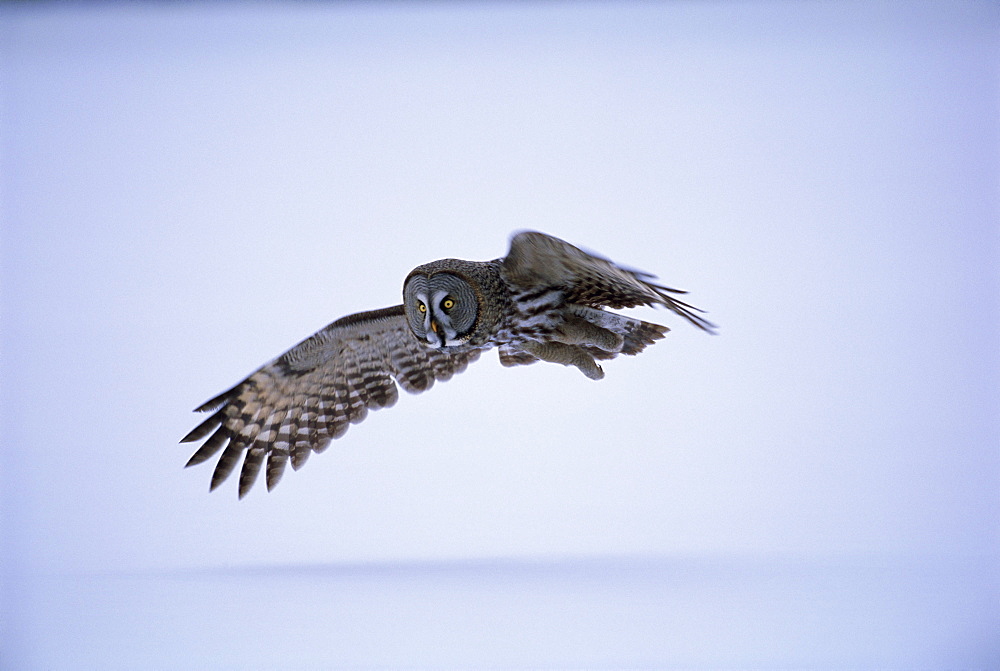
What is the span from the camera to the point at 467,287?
2545 mm

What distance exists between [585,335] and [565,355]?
0.35 ft

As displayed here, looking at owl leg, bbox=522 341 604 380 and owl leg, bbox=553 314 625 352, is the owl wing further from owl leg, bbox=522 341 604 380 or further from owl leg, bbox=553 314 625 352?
owl leg, bbox=553 314 625 352

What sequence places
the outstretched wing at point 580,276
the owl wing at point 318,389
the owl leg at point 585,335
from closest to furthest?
the outstretched wing at point 580,276
the owl leg at point 585,335
the owl wing at point 318,389

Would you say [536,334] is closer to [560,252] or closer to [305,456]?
[560,252]

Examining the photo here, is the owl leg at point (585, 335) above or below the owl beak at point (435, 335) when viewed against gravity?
above

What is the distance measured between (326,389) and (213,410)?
1.40 feet

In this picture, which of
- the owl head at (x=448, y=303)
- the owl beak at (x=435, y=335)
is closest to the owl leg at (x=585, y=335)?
the owl head at (x=448, y=303)

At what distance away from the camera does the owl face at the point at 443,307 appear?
2506 mm

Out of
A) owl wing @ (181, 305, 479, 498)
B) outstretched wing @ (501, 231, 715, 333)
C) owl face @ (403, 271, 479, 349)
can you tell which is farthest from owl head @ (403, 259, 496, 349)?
owl wing @ (181, 305, 479, 498)

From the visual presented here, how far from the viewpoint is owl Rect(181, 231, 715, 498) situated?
8.22ft

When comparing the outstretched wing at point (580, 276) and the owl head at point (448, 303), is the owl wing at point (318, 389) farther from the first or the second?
the outstretched wing at point (580, 276)

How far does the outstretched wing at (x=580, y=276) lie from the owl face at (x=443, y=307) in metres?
0.18

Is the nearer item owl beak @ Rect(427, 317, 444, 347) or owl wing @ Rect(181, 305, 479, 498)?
owl beak @ Rect(427, 317, 444, 347)

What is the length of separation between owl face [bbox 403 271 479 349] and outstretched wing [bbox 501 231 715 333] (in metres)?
0.18
